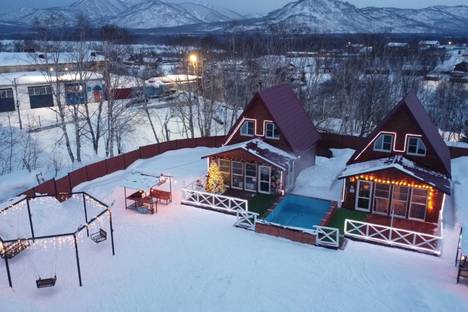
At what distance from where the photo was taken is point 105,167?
25.0 metres

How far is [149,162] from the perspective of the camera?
1097 inches

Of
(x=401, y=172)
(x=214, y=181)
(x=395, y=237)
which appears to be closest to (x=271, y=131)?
(x=214, y=181)

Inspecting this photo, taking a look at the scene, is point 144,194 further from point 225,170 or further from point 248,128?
point 248,128

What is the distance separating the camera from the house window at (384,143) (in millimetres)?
20062

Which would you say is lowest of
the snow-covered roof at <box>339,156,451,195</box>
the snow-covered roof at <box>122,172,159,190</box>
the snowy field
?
the snowy field

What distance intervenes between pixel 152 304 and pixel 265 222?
6523 mm

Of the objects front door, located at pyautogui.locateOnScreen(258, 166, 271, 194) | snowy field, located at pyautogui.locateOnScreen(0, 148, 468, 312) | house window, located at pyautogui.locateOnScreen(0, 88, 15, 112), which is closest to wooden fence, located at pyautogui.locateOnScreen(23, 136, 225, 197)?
snowy field, located at pyautogui.locateOnScreen(0, 148, 468, 312)

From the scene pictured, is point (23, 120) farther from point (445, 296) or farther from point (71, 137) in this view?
point (445, 296)

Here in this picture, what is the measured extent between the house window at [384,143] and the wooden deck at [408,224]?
3409 mm

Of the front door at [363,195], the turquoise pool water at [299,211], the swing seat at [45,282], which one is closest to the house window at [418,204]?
the front door at [363,195]

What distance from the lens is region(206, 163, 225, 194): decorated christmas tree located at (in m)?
22.5

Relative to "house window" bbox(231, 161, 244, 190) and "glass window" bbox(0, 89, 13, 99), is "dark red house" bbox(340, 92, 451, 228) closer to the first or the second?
"house window" bbox(231, 161, 244, 190)

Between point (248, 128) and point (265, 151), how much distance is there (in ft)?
7.17

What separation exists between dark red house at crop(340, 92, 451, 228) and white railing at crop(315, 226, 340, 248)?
3.40 metres
